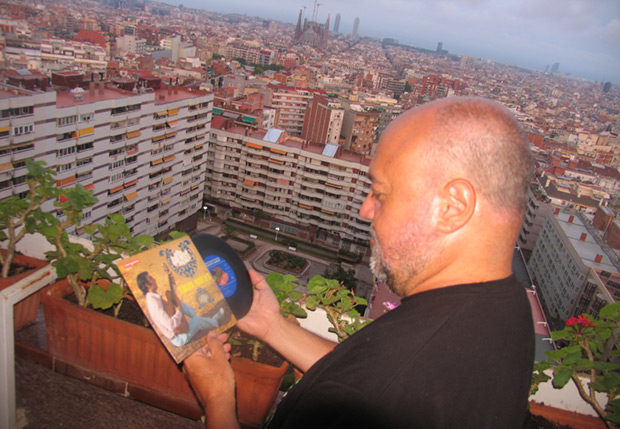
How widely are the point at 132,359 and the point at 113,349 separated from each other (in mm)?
55

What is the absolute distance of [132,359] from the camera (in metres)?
1.15

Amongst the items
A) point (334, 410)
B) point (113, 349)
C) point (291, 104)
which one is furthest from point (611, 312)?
point (291, 104)

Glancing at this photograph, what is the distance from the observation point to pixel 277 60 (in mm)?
39688

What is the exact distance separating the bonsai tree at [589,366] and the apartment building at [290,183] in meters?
9.78

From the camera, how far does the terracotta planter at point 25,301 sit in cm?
121

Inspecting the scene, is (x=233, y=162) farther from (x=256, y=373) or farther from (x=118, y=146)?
(x=256, y=373)

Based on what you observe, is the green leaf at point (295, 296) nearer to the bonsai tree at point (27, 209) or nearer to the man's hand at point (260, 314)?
the man's hand at point (260, 314)

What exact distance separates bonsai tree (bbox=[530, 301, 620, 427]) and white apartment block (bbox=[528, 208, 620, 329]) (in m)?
7.91

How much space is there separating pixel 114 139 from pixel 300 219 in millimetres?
5305

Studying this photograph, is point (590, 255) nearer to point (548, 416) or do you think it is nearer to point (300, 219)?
point (300, 219)

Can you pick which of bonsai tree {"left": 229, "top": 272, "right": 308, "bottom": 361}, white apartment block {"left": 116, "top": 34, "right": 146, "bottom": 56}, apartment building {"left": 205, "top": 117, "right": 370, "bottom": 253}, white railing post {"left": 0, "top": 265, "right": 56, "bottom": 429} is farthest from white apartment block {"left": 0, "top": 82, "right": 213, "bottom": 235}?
white apartment block {"left": 116, "top": 34, "right": 146, "bottom": 56}

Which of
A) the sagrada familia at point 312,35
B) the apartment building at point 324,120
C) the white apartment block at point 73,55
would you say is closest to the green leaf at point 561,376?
the apartment building at point 324,120

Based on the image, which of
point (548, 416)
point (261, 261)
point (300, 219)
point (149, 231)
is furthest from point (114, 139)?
point (548, 416)

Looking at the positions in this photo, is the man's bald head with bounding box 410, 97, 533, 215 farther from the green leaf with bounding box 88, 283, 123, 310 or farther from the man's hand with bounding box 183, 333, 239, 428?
the green leaf with bounding box 88, 283, 123, 310
